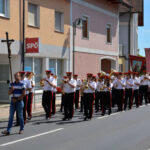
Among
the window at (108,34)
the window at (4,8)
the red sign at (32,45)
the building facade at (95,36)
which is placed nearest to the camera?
the window at (4,8)

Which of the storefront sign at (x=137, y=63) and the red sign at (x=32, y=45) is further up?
the red sign at (x=32, y=45)

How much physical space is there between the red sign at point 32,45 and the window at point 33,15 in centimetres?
145

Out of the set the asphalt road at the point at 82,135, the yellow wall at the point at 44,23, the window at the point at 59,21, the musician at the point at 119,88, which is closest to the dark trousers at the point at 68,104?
the asphalt road at the point at 82,135

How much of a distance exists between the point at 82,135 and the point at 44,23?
11249 mm

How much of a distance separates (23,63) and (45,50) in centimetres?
229

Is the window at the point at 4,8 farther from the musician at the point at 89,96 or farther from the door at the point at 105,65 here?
the door at the point at 105,65

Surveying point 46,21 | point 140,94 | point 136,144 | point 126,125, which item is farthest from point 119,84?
point 136,144

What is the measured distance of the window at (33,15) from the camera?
59.6 feet

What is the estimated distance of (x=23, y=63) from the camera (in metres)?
17.4

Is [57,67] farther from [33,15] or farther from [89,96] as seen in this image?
[89,96]

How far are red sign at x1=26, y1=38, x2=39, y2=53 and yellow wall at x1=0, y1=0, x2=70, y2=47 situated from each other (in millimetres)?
537

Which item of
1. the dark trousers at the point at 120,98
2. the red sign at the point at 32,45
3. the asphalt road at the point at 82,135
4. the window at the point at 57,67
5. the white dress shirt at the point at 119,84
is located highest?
the red sign at the point at 32,45

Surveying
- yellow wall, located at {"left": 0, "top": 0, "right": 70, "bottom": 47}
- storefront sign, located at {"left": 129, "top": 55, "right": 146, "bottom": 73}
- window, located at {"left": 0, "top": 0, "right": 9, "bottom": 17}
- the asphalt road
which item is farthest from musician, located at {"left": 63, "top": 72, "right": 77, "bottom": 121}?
storefront sign, located at {"left": 129, "top": 55, "right": 146, "bottom": 73}

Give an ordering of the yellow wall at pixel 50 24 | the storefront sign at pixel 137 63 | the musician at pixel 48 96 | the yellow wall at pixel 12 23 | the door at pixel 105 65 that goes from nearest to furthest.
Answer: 1. the musician at pixel 48 96
2. the yellow wall at pixel 12 23
3. the yellow wall at pixel 50 24
4. the storefront sign at pixel 137 63
5. the door at pixel 105 65
